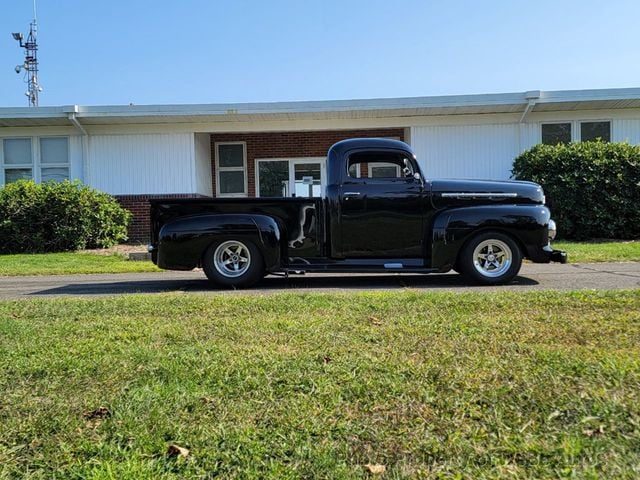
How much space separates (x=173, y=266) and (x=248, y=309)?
2.84 m

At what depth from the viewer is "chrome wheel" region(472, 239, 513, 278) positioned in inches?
297

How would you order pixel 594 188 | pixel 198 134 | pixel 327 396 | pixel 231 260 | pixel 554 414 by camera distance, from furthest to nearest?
pixel 198 134 → pixel 594 188 → pixel 231 260 → pixel 327 396 → pixel 554 414

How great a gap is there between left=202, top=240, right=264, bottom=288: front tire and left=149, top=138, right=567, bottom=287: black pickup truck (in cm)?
1

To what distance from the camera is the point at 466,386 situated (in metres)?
2.99

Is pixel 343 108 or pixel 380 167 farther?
pixel 343 108

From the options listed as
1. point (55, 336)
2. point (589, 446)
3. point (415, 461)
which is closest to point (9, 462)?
point (415, 461)

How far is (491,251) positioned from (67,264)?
8416mm

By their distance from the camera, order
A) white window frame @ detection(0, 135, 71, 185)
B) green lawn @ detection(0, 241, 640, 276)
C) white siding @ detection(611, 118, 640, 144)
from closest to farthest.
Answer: green lawn @ detection(0, 241, 640, 276)
white siding @ detection(611, 118, 640, 144)
white window frame @ detection(0, 135, 71, 185)

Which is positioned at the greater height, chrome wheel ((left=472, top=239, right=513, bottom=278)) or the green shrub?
the green shrub

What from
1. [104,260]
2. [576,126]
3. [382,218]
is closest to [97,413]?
[382,218]

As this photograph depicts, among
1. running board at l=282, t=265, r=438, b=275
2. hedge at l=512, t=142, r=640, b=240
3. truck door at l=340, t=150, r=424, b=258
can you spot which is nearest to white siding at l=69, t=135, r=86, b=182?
running board at l=282, t=265, r=438, b=275

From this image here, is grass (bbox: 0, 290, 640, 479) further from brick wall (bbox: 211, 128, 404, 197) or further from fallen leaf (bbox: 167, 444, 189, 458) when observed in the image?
brick wall (bbox: 211, 128, 404, 197)

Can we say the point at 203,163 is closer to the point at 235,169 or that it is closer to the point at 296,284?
the point at 235,169

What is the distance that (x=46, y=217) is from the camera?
533 inches
